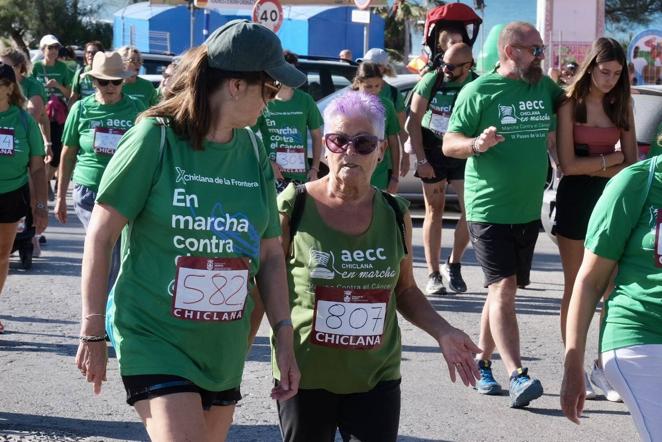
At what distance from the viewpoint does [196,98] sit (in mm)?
3660

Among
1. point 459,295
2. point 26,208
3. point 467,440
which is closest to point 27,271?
point 26,208

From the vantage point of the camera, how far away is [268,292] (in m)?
3.90

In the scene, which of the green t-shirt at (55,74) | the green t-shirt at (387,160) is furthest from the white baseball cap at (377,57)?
the green t-shirt at (55,74)

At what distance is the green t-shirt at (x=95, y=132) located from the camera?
834 centimetres

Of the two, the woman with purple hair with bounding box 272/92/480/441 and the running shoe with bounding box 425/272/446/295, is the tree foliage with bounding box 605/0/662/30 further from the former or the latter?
the woman with purple hair with bounding box 272/92/480/441

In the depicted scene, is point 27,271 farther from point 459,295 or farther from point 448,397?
point 448,397

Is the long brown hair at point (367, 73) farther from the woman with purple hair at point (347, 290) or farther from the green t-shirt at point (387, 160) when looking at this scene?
the woman with purple hair at point (347, 290)

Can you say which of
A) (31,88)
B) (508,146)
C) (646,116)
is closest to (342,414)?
(508,146)

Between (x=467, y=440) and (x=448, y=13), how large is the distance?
5.66 metres

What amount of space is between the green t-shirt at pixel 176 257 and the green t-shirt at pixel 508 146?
3241 mm

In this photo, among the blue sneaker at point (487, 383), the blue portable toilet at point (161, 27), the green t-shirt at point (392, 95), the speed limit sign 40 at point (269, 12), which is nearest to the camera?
the blue sneaker at point (487, 383)

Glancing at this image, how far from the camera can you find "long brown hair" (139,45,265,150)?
3660 mm

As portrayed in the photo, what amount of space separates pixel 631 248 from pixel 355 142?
975 millimetres

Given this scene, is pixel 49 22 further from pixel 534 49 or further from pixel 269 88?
pixel 269 88
